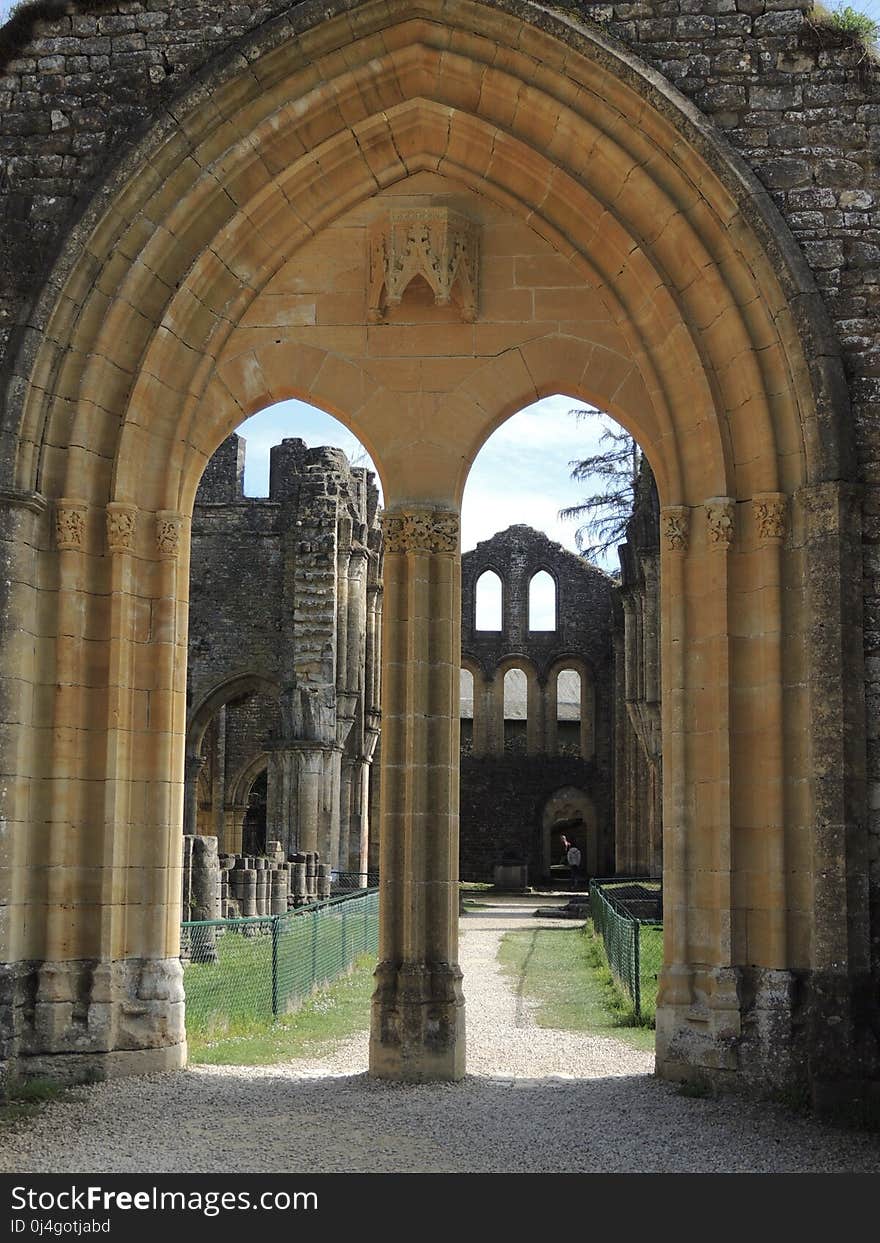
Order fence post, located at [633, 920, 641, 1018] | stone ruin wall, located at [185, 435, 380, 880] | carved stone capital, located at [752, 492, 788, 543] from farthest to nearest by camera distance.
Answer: stone ruin wall, located at [185, 435, 380, 880], fence post, located at [633, 920, 641, 1018], carved stone capital, located at [752, 492, 788, 543]

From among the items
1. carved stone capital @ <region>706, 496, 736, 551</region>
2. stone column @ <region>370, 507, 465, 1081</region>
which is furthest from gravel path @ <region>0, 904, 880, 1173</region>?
carved stone capital @ <region>706, 496, 736, 551</region>

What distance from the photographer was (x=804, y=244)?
780 centimetres

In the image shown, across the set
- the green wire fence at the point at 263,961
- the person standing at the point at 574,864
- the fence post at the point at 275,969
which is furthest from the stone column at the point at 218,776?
the fence post at the point at 275,969

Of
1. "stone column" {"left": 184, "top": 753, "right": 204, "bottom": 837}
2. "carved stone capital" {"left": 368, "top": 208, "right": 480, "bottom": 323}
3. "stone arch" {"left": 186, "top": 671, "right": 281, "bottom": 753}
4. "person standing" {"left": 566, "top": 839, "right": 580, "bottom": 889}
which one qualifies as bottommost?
"person standing" {"left": 566, "top": 839, "right": 580, "bottom": 889}

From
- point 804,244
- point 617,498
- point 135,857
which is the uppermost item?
point 617,498

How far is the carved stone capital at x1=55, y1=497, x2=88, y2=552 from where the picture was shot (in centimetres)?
816

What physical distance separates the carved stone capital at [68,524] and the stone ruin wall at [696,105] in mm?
431

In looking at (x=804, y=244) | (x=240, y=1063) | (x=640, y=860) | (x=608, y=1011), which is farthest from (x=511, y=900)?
(x=804, y=244)

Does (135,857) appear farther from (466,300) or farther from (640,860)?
(640,860)

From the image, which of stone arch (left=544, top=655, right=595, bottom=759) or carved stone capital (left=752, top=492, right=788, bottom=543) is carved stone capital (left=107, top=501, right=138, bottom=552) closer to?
carved stone capital (left=752, top=492, right=788, bottom=543)

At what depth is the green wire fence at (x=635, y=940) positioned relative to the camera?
36.2 ft

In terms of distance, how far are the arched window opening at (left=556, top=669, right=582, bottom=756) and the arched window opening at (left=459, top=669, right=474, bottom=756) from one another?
7.32ft

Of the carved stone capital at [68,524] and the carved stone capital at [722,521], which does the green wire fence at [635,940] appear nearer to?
the carved stone capital at [722,521]

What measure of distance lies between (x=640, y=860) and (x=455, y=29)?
2045 cm
